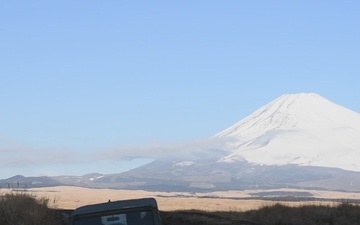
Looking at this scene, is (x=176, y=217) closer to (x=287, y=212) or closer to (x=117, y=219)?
(x=287, y=212)

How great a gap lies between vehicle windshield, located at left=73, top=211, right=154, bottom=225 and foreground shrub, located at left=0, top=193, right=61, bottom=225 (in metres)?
7.19

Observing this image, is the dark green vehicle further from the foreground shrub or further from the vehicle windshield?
the foreground shrub

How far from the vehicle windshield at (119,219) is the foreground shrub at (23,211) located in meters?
7.19

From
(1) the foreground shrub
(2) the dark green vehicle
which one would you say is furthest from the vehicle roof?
(1) the foreground shrub

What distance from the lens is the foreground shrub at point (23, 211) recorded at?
19141mm

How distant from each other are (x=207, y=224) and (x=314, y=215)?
6.29m

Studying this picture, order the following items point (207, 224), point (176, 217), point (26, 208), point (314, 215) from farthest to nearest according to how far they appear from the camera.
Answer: point (314, 215)
point (176, 217)
point (207, 224)
point (26, 208)

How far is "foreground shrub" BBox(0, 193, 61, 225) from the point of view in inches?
754

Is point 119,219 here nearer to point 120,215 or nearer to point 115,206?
point 120,215

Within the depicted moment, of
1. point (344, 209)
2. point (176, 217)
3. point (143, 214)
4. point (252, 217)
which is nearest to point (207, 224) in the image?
point (176, 217)

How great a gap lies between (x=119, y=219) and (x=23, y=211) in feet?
30.1

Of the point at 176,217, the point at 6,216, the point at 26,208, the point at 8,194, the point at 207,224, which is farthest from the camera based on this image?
the point at 176,217

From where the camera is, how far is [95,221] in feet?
39.1

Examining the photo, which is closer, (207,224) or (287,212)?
(207,224)
